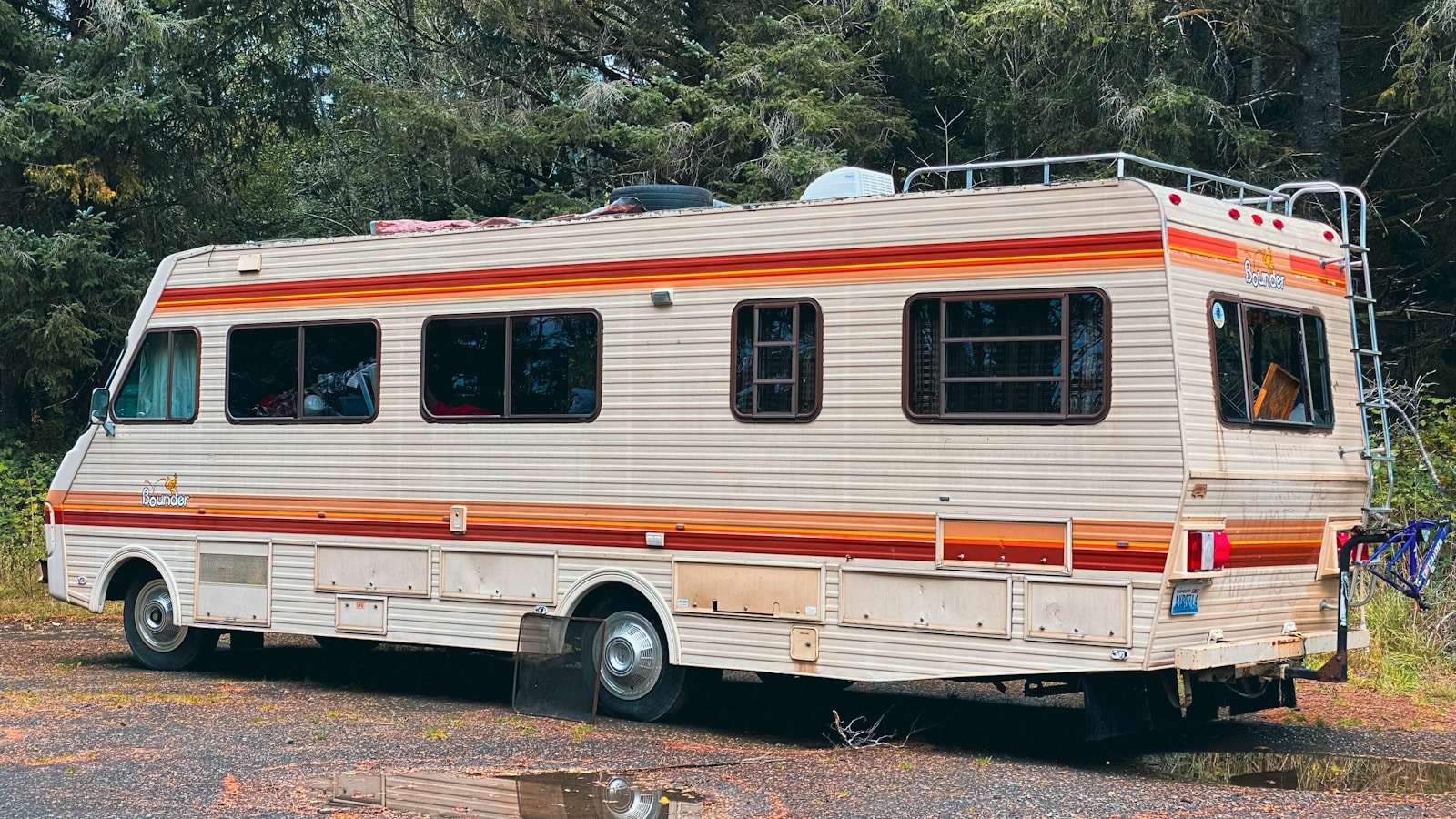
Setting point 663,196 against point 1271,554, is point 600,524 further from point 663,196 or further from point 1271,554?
point 1271,554

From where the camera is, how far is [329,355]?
36.6 feet

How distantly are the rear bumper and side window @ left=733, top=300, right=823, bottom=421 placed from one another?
248 cm

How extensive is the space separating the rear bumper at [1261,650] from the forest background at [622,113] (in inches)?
164

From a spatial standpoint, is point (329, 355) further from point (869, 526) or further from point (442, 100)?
point (442, 100)

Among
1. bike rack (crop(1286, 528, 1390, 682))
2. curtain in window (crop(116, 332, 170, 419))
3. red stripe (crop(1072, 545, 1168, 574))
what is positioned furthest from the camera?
curtain in window (crop(116, 332, 170, 419))

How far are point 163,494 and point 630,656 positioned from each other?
13.7 feet

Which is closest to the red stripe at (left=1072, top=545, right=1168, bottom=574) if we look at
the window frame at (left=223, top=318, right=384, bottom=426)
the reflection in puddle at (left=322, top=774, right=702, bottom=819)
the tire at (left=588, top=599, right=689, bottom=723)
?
the reflection in puddle at (left=322, top=774, right=702, bottom=819)

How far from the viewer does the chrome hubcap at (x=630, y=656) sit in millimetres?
9844

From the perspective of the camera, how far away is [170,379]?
11883 millimetres

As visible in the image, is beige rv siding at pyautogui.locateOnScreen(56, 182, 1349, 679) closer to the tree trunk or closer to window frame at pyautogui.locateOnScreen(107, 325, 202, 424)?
window frame at pyautogui.locateOnScreen(107, 325, 202, 424)

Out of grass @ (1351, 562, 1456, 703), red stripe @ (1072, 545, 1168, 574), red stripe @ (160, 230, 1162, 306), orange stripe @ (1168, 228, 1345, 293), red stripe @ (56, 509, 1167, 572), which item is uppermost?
red stripe @ (160, 230, 1162, 306)

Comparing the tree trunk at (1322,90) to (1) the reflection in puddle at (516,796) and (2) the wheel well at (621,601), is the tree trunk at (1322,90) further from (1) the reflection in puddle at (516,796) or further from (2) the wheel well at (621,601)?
(1) the reflection in puddle at (516,796)

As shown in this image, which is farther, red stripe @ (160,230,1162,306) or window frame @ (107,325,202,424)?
window frame @ (107,325,202,424)

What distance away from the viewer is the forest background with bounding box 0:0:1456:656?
15.3 metres
